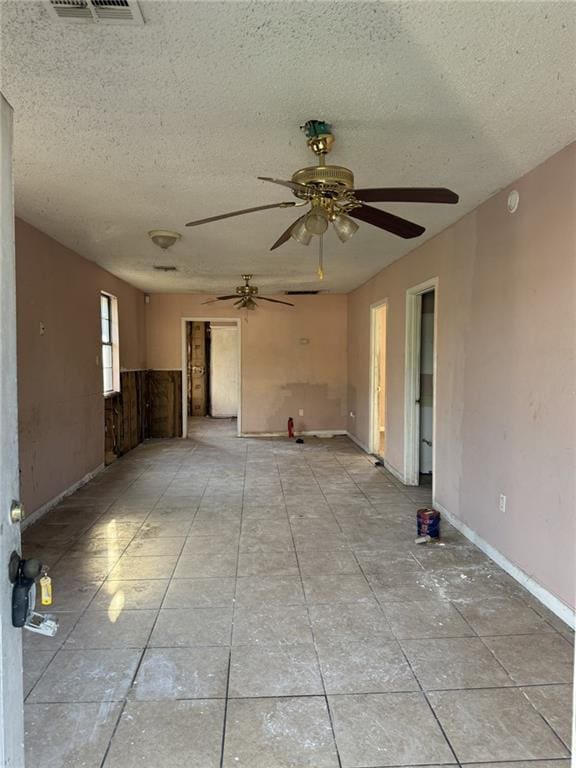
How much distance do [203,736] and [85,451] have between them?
3926 mm

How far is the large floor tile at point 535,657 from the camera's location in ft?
6.52

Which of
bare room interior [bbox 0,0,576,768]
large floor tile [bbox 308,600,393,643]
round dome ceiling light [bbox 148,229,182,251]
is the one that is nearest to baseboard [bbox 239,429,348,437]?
bare room interior [bbox 0,0,576,768]

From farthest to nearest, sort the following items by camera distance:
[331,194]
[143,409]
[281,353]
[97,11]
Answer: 1. [281,353]
2. [143,409]
3. [331,194]
4. [97,11]

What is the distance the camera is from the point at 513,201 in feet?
9.46

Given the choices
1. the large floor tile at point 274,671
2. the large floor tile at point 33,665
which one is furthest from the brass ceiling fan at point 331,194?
the large floor tile at point 33,665

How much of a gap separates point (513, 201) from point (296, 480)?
3.41m

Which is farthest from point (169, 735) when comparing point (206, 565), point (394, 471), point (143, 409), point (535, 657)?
point (143, 409)

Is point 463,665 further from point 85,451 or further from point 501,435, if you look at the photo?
point 85,451

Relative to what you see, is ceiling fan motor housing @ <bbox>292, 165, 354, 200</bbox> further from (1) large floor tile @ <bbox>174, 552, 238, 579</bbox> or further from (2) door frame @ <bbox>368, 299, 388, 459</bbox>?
(2) door frame @ <bbox>368, 299, 388, 459</bbox>

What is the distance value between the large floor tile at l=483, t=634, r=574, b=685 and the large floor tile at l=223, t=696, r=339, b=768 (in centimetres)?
86

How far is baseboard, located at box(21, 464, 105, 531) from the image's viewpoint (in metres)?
3.74

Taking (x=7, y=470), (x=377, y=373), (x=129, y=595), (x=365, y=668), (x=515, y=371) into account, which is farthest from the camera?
(x=377, y=373)

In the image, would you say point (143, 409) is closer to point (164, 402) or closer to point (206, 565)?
point (164, 402)

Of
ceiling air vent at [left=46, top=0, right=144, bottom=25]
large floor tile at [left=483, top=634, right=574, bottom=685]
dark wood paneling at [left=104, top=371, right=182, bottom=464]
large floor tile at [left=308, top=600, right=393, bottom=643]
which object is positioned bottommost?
large floor tile at [left=308, top=600, right=393, bottom=643]
